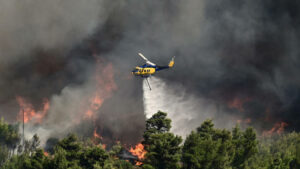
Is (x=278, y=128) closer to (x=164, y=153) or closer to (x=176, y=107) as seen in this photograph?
(x=176, y=107)

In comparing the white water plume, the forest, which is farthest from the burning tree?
the white water plume

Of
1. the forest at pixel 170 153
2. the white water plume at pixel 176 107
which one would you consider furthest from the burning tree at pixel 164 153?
the white water plume at pixel 176 107

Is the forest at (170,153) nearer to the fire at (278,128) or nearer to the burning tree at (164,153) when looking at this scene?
the burning tree at (164,153)

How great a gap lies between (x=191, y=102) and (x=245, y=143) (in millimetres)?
85236

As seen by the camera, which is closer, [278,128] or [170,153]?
[170,153]

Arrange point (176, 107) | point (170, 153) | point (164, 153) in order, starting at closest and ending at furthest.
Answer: point (164, 153)
point (170, 153)
point (176, 107)

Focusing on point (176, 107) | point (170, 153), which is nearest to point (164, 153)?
point (170, 153)

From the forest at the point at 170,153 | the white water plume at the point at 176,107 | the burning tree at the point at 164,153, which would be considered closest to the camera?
the forest at the point at 170,153

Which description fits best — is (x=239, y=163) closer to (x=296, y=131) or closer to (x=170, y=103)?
(x=170, y=103)

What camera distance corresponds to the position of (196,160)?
85.9 m

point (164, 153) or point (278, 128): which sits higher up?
point (278, 128)

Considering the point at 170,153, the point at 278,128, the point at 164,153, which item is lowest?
the point at 164,153

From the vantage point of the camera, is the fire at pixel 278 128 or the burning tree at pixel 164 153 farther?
the fire at pixel 278 128

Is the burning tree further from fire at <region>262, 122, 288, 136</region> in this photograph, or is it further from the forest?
fire at <region>262, 122, 288, 136</region>
